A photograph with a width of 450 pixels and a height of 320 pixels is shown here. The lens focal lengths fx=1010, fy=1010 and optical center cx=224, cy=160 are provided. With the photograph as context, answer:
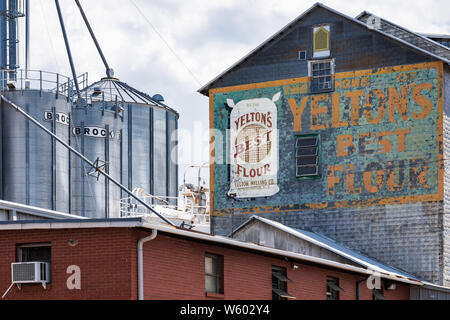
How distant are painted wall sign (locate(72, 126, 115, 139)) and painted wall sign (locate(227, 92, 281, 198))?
16433 mm

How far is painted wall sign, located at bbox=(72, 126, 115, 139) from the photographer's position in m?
61.1

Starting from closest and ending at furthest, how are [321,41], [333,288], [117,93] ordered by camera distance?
1. [333,288]
2. [321,41]
3. [117,93]

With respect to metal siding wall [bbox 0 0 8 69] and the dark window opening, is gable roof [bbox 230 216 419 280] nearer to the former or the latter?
the dark window opening

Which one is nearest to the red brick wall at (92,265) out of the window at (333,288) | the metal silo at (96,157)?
the window at (333,288)

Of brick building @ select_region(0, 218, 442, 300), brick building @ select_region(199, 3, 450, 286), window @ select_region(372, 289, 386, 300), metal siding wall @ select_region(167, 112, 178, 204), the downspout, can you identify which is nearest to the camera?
the downspout

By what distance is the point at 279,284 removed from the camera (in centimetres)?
3303

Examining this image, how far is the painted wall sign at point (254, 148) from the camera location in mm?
46312

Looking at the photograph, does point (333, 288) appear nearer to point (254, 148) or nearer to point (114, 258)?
point (114, 258)

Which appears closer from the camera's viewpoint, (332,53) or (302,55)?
(332,53)

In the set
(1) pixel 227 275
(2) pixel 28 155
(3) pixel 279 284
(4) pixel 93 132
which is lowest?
(3) pixel 279 284

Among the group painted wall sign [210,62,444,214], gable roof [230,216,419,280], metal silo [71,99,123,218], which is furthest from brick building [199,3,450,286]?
metal silo [71,99,123,218]

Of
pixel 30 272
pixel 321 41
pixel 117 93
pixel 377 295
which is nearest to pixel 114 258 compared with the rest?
pixel 30 272

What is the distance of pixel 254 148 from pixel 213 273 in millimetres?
17861

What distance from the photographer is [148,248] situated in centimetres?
2614
